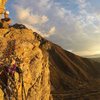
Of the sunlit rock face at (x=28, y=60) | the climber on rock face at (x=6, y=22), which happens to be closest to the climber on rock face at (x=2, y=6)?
the climber on rock face at (x=6, y=22)

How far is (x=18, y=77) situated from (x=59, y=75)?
111807 mm

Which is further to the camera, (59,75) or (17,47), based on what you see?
(59,75)

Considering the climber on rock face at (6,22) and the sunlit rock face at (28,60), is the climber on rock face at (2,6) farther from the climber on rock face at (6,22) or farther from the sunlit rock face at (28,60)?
the sunlit rock face at (28,60)

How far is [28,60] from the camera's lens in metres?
16.7

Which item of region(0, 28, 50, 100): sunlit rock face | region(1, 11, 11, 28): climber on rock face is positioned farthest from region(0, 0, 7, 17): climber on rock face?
region(0, 28, 50, 100): sunlit rock face

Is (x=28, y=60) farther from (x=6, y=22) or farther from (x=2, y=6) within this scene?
(x=2, y=6)

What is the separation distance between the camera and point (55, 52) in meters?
144

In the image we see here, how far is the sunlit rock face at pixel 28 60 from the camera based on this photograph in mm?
16297

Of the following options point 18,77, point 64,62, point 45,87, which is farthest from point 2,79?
point 64,62

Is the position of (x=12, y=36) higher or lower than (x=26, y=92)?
higher

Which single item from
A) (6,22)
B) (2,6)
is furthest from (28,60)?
(2,6)

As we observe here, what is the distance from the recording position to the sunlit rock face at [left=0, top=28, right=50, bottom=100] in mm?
16297

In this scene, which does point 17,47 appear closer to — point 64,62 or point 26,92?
point 26,92

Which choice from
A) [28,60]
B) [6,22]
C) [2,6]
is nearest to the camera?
[28,60]
